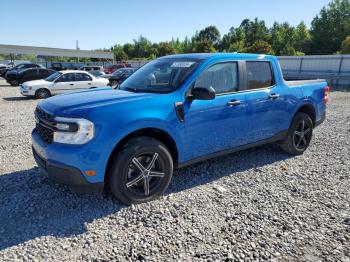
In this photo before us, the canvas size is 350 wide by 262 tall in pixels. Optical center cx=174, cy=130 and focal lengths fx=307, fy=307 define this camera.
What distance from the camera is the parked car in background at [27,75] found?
72.3 ft

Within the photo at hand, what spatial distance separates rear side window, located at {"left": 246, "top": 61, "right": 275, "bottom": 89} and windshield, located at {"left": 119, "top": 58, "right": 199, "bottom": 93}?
103 cm

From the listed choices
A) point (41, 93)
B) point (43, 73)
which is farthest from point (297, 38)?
point (41, 93)

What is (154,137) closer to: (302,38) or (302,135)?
(302,135)

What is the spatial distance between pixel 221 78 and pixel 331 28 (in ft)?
259

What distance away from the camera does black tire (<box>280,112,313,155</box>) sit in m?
5.68

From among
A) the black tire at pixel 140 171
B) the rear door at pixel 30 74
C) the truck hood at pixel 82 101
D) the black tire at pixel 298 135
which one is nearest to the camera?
the truck hood at pixel 82 101

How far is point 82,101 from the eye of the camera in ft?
12.5

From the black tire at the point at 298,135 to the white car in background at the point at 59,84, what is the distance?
39.3 ft

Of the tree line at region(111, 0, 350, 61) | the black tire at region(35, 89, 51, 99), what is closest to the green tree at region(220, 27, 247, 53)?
the tree line at region(111, 0, 350, 61)

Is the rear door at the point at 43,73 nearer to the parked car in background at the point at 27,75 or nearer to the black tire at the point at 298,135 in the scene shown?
the parked car in background at the point at 27,75

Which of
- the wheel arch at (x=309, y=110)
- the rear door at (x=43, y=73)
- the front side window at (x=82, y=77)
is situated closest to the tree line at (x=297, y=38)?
the rear door at (x=43, y=73)

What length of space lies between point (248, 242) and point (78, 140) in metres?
2.11

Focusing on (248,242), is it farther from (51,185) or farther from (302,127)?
(302,127)

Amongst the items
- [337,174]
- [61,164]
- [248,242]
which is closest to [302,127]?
[337,174]
